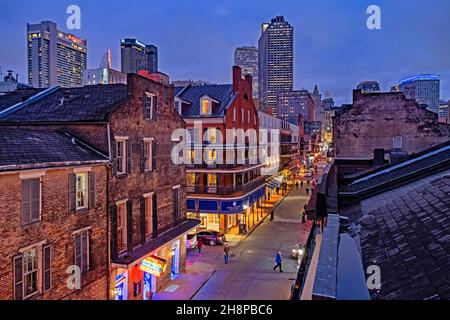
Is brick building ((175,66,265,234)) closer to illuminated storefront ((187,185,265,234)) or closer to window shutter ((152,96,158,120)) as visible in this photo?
illuminated storefront ((187,185,265,234))

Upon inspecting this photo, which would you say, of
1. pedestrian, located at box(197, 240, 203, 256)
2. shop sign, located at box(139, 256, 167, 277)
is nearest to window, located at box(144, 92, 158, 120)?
shop sign, located at box(139, 256, 167, 277)

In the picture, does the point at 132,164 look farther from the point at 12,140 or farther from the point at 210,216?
the point at 210,216

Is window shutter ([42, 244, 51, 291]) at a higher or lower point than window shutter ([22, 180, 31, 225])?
lower

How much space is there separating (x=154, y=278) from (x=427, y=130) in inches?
915

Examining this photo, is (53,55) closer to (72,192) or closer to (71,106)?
(71,106)

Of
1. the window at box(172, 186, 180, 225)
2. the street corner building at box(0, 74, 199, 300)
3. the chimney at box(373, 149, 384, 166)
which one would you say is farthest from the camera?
the window at box(172, 186, 180, 225)

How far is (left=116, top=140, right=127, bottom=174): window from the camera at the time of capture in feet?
54.2

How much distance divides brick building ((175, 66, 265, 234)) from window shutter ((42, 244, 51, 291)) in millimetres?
21117

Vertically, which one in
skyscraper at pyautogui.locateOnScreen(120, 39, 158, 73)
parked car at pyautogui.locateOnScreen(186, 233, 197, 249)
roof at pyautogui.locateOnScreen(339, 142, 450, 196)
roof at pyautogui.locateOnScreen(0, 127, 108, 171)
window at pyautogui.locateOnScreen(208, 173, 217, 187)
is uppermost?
skyscraper at pyautogui.locateOnScreen(120, 39, 158, 73)

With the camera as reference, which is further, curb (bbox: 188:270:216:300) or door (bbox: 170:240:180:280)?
door (bbox: 170:240:180:280)

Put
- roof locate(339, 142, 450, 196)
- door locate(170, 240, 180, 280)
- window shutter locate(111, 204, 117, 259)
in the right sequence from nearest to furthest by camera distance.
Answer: roof locate(339, 142, 450, 196) → window shutter locate(111, 204, 117, 259) → door locate(170, 240, 180, 280)

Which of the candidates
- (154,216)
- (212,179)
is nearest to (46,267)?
(154,216)

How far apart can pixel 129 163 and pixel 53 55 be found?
2409 cm

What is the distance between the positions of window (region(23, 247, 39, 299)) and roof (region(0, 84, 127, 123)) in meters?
6.28
